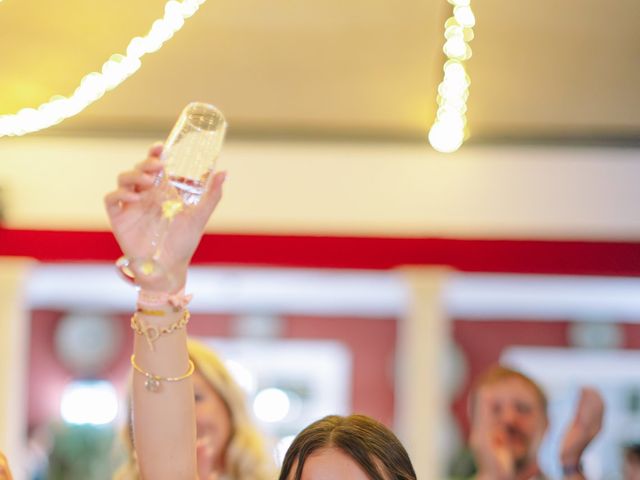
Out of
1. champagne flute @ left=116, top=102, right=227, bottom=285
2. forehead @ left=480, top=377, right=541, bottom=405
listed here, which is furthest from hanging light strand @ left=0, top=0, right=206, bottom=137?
champagne flute @ left=116, top=102, right=227, bottom=285

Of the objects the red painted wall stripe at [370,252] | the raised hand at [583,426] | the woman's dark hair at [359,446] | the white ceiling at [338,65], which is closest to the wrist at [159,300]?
the woman's dark hair at [359,446]

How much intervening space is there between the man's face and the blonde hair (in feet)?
2.56

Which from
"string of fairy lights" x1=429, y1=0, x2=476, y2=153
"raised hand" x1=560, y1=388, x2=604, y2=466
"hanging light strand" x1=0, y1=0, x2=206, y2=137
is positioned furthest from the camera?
"string of fairy lights" x1=429, y1=0, x2=476, y2=153

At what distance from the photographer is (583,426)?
2602mm

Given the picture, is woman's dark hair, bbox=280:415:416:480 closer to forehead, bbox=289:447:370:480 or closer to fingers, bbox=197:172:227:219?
forehead, bbox=289:447:370:480

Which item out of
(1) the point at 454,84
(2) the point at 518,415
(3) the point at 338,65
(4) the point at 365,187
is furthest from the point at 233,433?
(4) the point at 365,187

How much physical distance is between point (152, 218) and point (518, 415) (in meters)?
1.87

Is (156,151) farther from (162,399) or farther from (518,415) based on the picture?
(518,415)

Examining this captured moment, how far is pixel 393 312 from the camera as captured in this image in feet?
31.8

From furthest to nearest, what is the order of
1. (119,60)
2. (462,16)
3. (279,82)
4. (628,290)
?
(628,290), (279,82), (119,60), (462,16)

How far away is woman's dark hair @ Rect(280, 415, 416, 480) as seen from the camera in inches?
56.1

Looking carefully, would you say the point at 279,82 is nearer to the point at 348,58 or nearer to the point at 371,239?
the point at 348,58

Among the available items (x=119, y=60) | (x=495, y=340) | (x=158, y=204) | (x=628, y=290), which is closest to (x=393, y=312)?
(x=495, y=340)

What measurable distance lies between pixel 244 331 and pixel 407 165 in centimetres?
397
